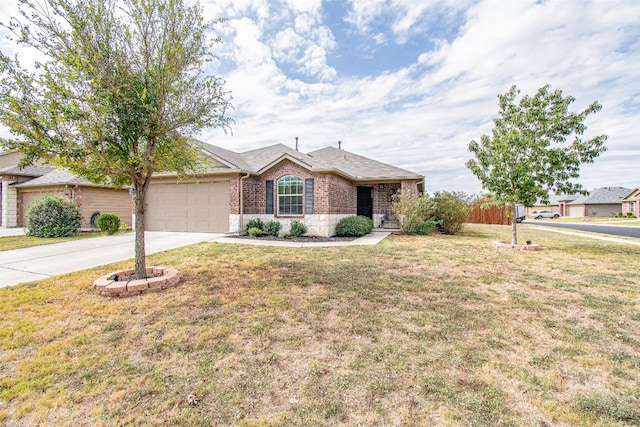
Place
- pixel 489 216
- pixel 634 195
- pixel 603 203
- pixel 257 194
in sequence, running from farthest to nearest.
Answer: pixel 603 203
pixel 634 195
pixel 489 216
pixel 257 194

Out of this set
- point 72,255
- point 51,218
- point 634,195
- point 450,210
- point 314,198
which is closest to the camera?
point 72,255

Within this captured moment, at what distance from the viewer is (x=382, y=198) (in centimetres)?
1691

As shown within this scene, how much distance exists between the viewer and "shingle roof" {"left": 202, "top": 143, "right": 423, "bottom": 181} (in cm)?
1327

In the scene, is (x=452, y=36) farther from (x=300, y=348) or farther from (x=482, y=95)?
(x=300, y=348)

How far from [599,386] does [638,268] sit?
7026 mm

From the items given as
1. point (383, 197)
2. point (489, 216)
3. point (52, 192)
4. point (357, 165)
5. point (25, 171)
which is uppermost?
point (357, 165)

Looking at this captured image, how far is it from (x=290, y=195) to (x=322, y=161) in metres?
4.49

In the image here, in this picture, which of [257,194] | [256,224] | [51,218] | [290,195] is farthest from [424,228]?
[51,218]

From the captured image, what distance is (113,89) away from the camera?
4582 mm

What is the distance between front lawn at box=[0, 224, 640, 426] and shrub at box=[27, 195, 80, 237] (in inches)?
342

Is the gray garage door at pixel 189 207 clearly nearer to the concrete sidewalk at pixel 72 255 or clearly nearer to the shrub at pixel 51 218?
the concrete sidewalk at pixel 72 255

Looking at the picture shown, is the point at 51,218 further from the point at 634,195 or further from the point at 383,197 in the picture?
the point at 634,195

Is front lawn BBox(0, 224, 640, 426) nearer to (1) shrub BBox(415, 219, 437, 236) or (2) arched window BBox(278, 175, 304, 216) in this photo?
(2) arched window BBox(278, 175, 304, 216)

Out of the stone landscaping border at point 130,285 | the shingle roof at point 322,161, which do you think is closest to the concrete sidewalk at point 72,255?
the stone landscaping border at point 130,285
